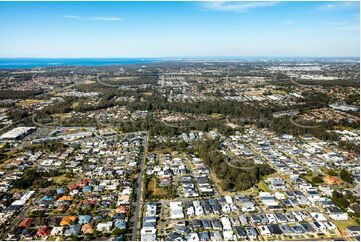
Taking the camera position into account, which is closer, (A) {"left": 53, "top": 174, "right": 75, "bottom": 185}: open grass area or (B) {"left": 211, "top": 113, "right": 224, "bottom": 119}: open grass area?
(A) {"left": 53, "top": 174, "right": 75, "bottom": 185}: open grass area

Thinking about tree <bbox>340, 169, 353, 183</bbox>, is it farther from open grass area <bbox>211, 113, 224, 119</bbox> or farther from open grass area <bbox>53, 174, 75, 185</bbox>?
open grass area <bbox>211, 113, 224, 119</bbox>

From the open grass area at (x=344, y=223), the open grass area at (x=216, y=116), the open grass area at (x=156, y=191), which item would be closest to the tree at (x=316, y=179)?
the open grass area at (x=344, y=223)

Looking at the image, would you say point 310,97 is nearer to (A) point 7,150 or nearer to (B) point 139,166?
(B) point 139,166

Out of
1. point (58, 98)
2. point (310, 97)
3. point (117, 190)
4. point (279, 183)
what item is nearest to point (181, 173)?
point (117, 190)

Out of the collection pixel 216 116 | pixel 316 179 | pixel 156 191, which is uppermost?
pixel 316 179

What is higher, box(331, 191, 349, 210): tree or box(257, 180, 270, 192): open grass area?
box(331, 191, 349, 210): tree

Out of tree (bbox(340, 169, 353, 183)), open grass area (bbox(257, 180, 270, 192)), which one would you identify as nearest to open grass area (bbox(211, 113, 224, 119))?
open grass area (bbox(257, 180, 270, 192))

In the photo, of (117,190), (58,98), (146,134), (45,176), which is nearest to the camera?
(117,190)

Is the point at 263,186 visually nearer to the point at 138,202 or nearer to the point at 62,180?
the point at 138,202

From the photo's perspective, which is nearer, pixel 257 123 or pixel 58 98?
pixel 257 123

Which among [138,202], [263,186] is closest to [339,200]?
[263,186]

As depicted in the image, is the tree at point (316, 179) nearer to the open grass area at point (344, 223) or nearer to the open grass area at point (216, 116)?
the open grass area at point (344, 223)
